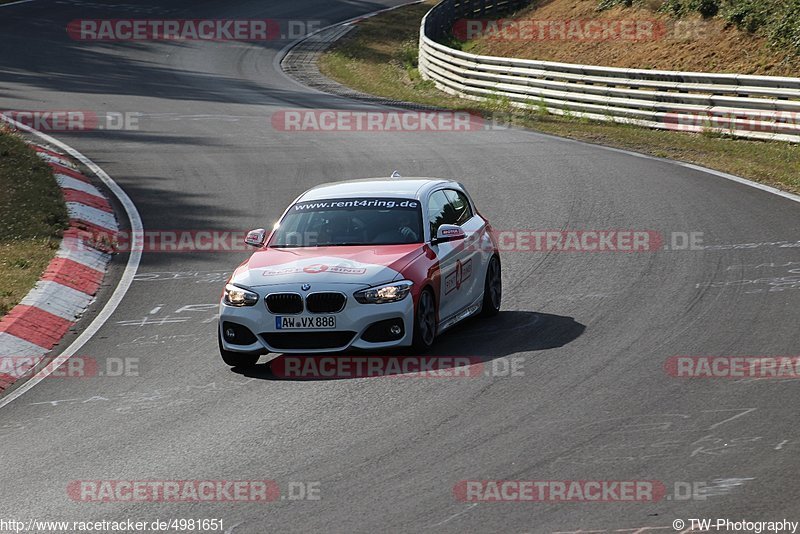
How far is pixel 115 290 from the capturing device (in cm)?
1456

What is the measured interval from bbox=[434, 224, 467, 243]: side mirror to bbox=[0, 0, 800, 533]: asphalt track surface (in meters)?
0.95

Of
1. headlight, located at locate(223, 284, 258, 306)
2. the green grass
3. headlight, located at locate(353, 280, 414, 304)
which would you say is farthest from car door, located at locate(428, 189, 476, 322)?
the green grass

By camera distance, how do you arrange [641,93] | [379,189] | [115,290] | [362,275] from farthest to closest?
[641,93] → [115,290] → [379,189] → [362,275]

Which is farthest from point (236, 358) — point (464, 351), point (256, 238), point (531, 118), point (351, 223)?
point (531, 118)

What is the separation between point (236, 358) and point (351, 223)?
1.87 m

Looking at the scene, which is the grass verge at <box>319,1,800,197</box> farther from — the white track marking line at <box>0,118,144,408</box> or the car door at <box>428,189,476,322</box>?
the white track marking line at <box>0,118,144,408</box>

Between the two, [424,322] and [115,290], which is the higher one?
[424,322]

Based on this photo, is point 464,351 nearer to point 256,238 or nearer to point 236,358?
point 236,358

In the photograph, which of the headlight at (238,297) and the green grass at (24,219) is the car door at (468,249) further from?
the green grass at (24,219)

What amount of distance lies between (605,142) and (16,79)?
53.4ft

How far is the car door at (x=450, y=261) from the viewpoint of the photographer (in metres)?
11.5

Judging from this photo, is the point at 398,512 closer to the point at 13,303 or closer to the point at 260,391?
the point at 260,391

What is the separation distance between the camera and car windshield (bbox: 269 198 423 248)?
1167 centimetres

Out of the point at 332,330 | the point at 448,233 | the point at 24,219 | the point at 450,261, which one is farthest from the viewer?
the point at 24,219
